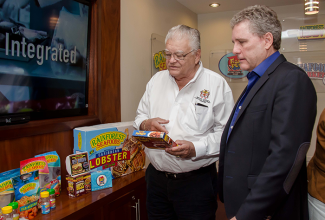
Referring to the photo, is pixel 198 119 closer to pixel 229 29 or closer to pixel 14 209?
pixel 14 209

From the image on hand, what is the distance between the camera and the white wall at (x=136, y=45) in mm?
2621

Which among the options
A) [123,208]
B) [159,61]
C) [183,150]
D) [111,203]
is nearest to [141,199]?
[123,208]

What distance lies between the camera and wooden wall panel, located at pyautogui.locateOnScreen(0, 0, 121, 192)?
5.21 feet

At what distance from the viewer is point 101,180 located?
6.17ft

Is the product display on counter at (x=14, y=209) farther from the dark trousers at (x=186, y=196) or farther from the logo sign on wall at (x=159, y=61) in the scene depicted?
the logo sign on wall at (x=159, y=61)

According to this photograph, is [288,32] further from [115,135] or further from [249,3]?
[115,135]

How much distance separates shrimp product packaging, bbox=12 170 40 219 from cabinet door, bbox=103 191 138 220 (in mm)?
476

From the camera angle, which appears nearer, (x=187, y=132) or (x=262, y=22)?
(x=262, y=22)

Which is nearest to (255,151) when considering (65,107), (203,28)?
(65,107)

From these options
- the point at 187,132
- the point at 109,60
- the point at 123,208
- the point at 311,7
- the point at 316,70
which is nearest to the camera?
the point at 187,132

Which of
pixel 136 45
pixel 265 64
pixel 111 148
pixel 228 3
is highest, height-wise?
pixel 228 3

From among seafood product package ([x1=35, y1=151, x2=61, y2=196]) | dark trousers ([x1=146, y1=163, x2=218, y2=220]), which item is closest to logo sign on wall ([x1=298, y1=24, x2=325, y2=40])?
dark trousers ([x1=146, y1=163, x2=218, y2=220])

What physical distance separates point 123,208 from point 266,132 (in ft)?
4.48

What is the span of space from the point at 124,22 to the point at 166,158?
1574mm
